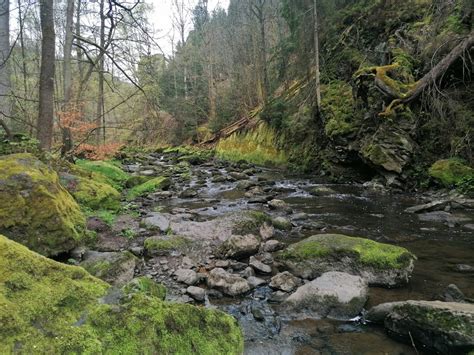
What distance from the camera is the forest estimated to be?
2.47 m

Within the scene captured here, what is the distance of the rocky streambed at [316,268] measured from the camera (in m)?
3.36

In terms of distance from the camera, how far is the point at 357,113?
13398mm

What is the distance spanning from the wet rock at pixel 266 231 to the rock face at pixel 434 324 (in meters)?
3.16

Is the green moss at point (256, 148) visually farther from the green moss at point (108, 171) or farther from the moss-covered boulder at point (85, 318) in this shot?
the moss-covered boulder at point (85, 318)

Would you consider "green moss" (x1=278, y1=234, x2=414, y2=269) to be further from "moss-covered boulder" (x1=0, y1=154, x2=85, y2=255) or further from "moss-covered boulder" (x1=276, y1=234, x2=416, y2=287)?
"moss-covered boulder" (x1=0, y1=154, x2=85, y2=255)

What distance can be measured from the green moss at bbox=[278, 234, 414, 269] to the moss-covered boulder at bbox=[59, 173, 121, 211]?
4820 millimetres

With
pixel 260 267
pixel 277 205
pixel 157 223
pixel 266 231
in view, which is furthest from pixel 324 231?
pixel 157 223

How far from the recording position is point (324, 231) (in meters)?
7.06

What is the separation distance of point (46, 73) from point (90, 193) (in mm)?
2759

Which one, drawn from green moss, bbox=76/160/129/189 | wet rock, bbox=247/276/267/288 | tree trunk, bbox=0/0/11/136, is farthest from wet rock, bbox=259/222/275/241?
green moss, bbox=76/160/129/189

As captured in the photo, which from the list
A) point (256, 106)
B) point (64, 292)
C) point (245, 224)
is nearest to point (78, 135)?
point (245, 224)

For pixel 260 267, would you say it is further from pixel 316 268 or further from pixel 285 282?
pixel 316 268

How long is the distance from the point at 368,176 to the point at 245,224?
7758 millimetres

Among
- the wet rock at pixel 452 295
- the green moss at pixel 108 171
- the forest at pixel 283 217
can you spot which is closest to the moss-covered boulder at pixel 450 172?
the forest at pixel 283 217
